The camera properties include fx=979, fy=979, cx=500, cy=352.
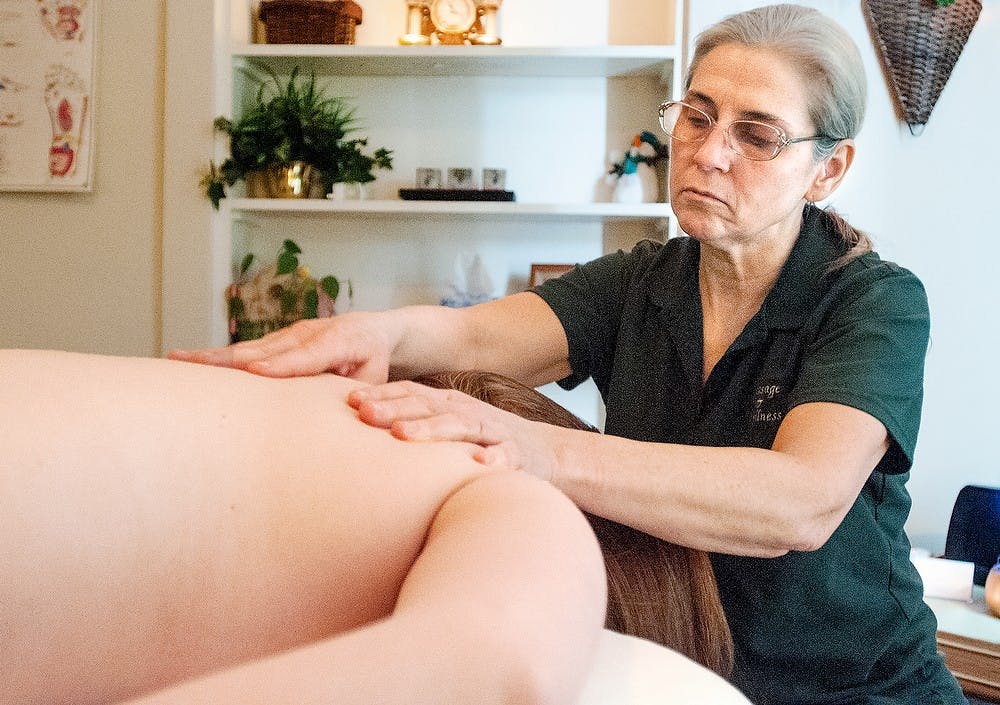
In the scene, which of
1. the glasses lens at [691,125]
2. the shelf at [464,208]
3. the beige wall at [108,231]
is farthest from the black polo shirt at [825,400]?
the beige wall at [108,231]

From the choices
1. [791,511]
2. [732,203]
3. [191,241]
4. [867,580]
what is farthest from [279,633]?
[191,241]

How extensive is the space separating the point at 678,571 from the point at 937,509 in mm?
2712

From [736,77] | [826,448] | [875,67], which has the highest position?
[875,67]

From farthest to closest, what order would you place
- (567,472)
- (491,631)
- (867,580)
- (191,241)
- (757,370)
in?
(191,241) < (757,370) < (867,580) < (567,472) < (491,631)

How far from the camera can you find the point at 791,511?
1.06 meters

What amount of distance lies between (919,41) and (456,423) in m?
2.97

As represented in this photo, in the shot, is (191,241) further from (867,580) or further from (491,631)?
(491,631)

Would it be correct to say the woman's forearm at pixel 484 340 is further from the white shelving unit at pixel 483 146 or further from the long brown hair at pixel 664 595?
the white shelving unit at pixel 483 146

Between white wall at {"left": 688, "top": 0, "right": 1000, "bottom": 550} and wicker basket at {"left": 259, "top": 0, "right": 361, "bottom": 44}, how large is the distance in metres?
1.75

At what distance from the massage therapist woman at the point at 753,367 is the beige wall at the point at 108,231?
2139mm

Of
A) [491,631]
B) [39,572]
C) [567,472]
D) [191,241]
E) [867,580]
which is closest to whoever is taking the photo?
[491,631]

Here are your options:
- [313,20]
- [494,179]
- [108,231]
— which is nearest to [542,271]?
[494,179]

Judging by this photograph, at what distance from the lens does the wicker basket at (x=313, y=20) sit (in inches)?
128

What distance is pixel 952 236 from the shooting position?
3334mm
